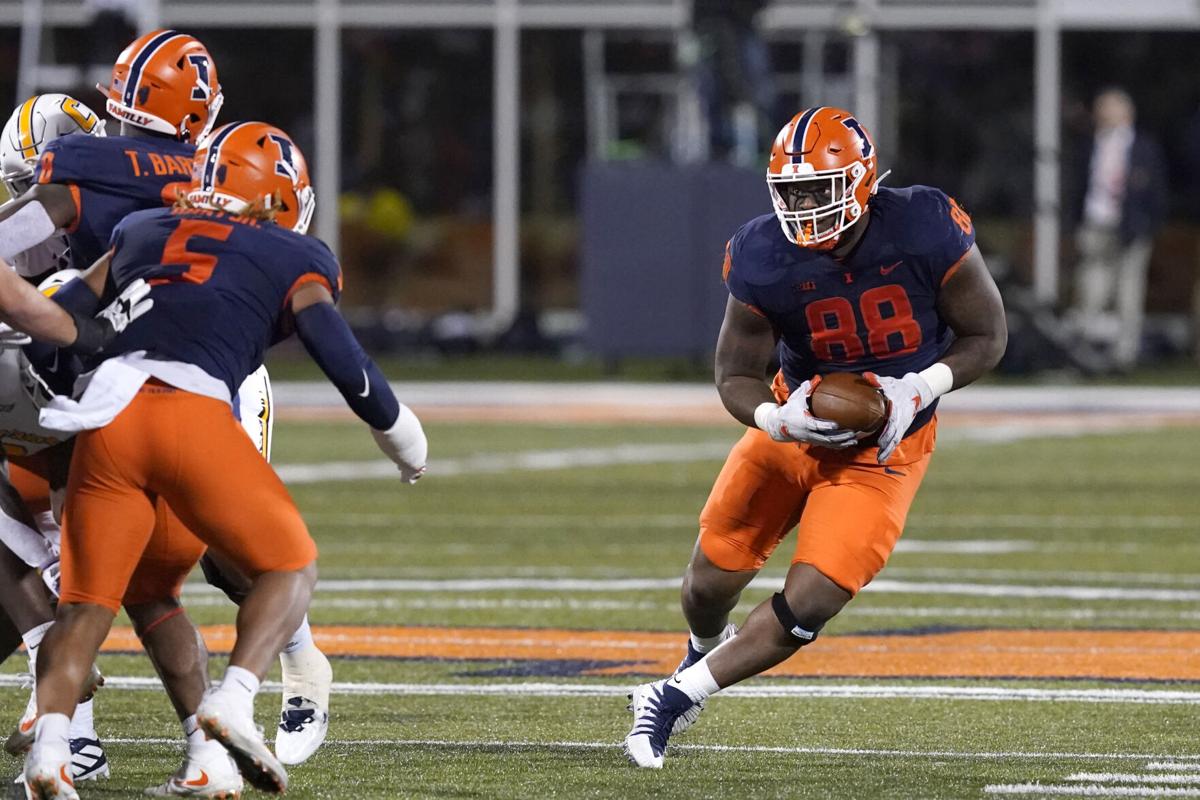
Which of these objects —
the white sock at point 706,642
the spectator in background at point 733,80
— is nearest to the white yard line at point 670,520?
the white sock at point 706,642

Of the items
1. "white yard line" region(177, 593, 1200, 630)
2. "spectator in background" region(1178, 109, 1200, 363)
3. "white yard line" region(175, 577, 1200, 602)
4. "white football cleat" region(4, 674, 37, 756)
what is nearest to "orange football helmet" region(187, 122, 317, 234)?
"white football cleat" region(4, 674, 37, 756)

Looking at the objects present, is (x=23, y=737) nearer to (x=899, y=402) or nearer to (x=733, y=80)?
(x=899, y=402)

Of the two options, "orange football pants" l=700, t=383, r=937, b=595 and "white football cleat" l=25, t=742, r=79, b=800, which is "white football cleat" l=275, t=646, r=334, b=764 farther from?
"orange football pants" l=700, t=383, r=937, b=595

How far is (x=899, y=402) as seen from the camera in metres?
6.16

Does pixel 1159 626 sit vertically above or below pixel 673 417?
above

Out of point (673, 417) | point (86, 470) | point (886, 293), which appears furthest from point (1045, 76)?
point (86, 470)

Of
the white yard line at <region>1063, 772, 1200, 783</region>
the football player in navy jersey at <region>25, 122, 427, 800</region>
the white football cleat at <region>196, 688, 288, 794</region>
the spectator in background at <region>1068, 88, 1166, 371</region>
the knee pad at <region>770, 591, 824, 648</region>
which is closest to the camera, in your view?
the white football cleat at <region>196, 688, 288, 794</region>

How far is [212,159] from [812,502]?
5.75ft

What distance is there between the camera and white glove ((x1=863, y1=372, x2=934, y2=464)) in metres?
6.14

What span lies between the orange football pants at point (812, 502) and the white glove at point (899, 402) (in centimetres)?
9

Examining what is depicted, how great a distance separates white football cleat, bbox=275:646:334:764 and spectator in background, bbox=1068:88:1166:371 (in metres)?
15.5

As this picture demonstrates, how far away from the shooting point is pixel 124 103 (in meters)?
6.37

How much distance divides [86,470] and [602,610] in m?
3.98

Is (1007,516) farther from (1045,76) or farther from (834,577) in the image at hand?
(1045,76)
